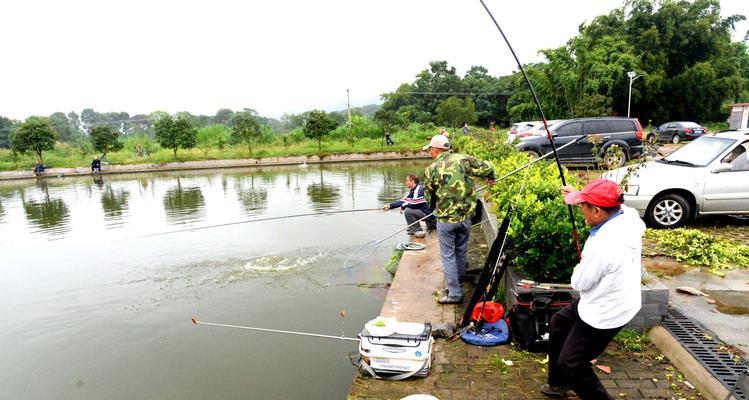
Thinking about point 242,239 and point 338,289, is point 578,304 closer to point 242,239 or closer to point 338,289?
point 338,289

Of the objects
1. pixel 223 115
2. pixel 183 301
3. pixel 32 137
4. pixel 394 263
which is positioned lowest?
pixel 183 301

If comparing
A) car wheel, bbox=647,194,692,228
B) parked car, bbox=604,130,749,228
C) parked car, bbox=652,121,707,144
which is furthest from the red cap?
parked car, bbox=652,121,707,144

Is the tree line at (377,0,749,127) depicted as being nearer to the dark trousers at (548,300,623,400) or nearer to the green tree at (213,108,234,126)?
the dark trousers at (548,300,623,400)

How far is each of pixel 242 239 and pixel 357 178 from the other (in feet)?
35.2

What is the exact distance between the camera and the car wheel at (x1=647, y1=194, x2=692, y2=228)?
23.5 feet

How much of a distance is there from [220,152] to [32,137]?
13.5 meters

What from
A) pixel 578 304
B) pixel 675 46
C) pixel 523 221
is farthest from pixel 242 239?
pixel 675 46

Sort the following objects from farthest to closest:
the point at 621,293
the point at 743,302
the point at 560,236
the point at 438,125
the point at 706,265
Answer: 1. the point at 438,125
2. the point at 706,265
3. the point at 743,302
4. the point at 560,236
5. the point at 621,293

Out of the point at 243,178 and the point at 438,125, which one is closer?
the point at 243,178

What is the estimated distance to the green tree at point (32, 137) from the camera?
3356 cm

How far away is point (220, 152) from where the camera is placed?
36.2 metres

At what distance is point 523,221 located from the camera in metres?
4.49

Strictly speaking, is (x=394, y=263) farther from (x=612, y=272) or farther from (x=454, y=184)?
(x=612, y=272)

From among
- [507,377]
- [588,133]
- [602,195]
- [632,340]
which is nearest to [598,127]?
[588,133]
